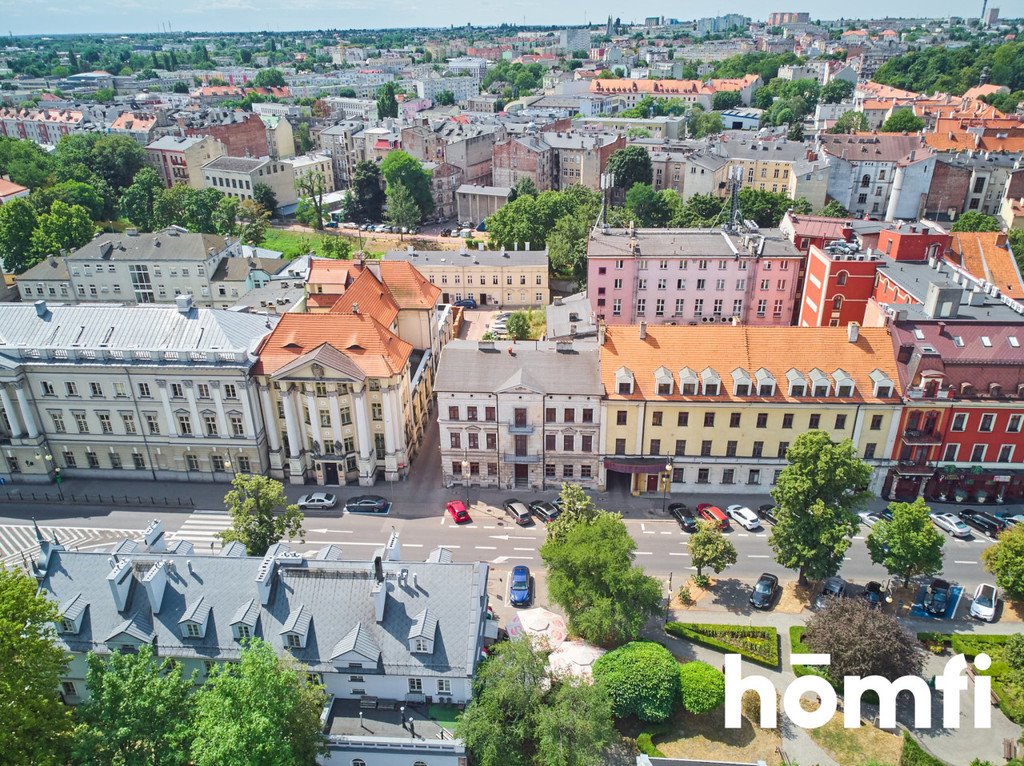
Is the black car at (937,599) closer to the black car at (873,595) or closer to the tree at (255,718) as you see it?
the black car at (873,595)

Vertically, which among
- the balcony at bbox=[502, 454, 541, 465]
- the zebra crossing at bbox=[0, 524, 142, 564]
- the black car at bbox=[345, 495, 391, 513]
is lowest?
the zebra crossing at bbox=[0, 524, 142, 564]

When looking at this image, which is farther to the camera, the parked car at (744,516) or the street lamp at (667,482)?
the street lamp at (667,482)

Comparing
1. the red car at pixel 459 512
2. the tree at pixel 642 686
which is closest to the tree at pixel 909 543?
the tree at pixel 642 686

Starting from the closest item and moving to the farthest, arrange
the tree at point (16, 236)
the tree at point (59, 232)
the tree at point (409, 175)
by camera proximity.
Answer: the tree at point (59, 232), the tree at point (16, 236), the tree at point (409, 175)

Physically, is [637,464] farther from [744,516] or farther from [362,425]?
[362,425]

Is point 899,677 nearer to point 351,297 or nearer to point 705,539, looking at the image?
point 705,539

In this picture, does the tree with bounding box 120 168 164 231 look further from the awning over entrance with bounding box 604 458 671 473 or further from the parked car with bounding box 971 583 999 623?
the parked car with bounding box 971 583 999 623

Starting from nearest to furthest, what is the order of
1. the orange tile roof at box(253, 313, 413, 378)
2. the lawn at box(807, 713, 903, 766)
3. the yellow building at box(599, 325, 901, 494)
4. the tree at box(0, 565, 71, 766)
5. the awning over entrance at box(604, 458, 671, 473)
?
1. the tree at box(0, 565, 71, 766)
2. the lawn at box(807, 713, 903, 766)
3. the yellow building at box(599, 325, 901, 494)
4. the awning over entrance at box(604, 458, 671, 473)
5. the orange tile roof at box(253, 313, 413, 378)

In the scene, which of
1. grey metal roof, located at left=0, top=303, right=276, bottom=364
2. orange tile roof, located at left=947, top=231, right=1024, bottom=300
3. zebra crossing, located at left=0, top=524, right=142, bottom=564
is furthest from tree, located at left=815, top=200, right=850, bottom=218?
zebra crossing, located at left=0, top=524, right=142, bottom=564
